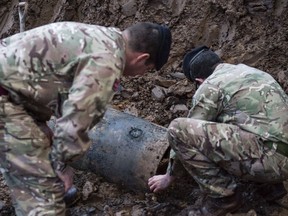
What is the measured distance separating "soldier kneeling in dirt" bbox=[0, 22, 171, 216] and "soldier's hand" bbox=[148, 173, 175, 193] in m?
0.88

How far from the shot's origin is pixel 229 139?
379 cm

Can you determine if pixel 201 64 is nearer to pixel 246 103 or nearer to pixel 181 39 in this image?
pixel 246 103

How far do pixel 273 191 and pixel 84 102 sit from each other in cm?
187

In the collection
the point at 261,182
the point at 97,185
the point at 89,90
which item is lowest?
the point at 97,185

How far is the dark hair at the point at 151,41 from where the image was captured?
11.0 feet

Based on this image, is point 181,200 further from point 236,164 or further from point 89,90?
point 89,90

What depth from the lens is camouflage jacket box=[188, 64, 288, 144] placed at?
12.4 ft

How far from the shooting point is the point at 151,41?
11.1ft

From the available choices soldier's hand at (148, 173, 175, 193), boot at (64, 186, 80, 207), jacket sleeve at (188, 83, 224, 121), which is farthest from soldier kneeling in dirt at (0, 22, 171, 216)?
boot at (64, 186, 80, 207)

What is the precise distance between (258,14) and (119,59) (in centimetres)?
293

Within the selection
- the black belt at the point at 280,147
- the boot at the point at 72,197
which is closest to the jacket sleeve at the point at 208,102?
the black belt at the point at 280,147

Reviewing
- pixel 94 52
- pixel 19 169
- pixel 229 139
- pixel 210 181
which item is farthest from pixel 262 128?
pixel 19 169

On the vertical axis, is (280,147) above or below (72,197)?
above

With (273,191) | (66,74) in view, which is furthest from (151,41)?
(273,191)
